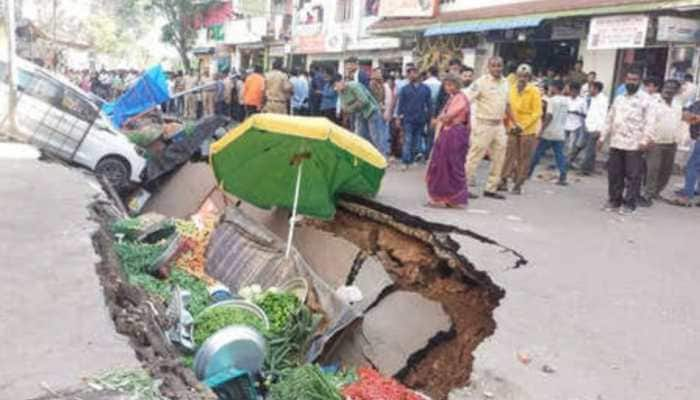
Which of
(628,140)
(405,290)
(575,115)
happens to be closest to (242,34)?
(575,115)

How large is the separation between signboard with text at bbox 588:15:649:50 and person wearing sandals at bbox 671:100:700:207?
7.28 feet

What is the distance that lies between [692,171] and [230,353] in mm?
7750

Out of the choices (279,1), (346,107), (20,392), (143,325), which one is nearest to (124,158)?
(346,107)

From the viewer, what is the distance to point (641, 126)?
8.03m

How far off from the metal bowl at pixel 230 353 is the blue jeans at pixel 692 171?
24.5ft

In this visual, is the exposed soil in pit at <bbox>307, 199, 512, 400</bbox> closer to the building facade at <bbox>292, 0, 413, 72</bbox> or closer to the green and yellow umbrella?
the green and yellow umbrella

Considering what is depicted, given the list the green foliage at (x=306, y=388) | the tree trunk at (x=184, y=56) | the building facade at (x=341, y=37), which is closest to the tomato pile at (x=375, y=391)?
the green foliage at (x=306, y=388)

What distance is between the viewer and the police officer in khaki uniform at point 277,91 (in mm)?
13188

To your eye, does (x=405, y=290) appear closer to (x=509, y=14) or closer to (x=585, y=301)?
(x=585, y=301)

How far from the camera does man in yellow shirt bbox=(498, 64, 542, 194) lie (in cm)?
892

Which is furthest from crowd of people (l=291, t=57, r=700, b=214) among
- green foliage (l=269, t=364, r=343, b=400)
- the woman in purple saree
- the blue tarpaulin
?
green foliage (l=269, t=364, r=343, b=400)

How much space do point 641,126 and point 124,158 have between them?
289 inches

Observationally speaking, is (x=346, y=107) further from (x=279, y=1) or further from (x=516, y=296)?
(x=279, y=1)

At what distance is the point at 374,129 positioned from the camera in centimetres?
1145
